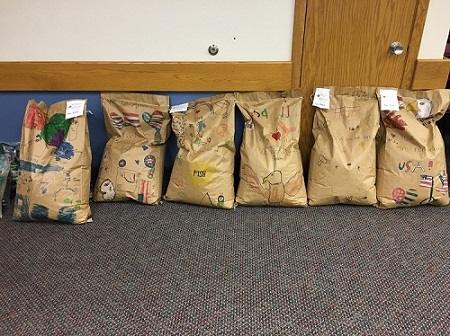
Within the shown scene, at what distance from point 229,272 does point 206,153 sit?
592 millimetres

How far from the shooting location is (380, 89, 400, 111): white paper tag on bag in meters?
1.78

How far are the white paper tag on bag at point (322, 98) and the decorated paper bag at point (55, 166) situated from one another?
1.13 m

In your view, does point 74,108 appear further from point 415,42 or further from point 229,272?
point 415,42

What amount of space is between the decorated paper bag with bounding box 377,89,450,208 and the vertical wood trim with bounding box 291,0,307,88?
0.41 meters

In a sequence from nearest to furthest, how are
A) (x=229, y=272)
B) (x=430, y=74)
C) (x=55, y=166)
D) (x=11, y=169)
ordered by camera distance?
(x=229, y=272) → (x=55, y=166) → (x=430, y=74) → (x=11, y=169)

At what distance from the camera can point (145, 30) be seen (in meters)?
1.78

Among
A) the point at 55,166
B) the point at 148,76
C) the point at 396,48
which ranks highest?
the point at 396,48

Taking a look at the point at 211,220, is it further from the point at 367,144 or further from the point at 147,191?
the point at 367,144

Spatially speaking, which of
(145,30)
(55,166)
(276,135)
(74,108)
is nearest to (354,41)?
(276,135)

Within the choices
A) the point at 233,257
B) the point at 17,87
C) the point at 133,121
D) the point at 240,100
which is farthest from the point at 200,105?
the point at 17,87

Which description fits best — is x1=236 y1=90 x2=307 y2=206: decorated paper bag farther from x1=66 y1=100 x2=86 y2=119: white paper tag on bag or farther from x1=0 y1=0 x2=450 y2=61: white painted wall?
x1=66 y1=100 x2=86 y2=119: white paper tag on bag

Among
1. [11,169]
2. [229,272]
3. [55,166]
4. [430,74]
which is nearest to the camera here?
[229,272]

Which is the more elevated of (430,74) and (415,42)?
(415,42)

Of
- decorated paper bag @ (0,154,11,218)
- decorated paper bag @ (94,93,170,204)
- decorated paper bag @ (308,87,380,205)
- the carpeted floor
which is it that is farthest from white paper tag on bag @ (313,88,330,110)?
decorated paper bag @ (0,154,11,218)
